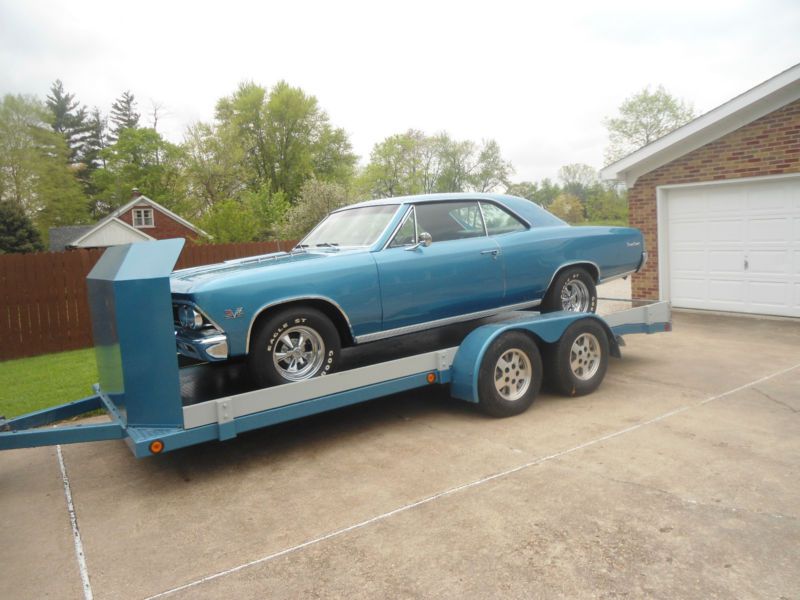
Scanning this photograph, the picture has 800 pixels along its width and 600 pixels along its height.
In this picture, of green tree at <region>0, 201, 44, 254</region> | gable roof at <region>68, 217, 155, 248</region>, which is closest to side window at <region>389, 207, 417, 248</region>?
gable roof at <region>68, 217, 155, 248</region>

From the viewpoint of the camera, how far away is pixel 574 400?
6.04 meters

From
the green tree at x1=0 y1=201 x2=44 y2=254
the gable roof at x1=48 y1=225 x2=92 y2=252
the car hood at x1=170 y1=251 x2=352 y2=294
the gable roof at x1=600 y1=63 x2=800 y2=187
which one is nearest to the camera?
the car hood at x1=170 y1=251 x2=352 y2=294

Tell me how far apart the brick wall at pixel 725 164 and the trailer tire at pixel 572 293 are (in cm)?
548

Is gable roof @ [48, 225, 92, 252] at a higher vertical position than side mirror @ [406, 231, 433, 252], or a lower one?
higher

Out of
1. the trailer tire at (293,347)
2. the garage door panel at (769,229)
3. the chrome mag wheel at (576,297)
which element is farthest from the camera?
the garage door panel at (769,229)

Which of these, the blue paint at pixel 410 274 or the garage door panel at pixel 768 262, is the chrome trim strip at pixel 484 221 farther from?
the garage door panel at pixel 768 262

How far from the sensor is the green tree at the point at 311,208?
27.0 m

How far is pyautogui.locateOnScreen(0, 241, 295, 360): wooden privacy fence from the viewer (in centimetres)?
1080

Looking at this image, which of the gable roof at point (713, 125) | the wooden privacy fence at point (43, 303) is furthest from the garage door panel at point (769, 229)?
the wooden privacy fence at point (43, 303)

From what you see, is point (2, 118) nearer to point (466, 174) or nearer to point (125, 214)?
point (125, 214)

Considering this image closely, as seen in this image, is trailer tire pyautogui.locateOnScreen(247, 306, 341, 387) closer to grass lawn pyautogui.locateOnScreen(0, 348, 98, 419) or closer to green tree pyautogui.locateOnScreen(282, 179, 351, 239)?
grass lawn pyautogui.locateOnScreen(0, 348, 98, 419)

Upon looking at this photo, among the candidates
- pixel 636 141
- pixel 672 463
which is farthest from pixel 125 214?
pixel 672 463

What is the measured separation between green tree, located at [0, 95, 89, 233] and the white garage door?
47120mm

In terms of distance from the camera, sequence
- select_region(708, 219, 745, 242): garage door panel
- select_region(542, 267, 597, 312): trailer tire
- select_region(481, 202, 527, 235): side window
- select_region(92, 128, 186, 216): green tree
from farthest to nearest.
A: select_region(92, 128, 186, 216): green tree < select_region(708, 219, 745, 242): garage door panel < select_region(542, 267, 597, 312): trailer tire < select_region(481, 202, 527, 235): side window
